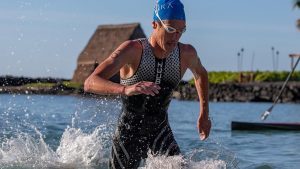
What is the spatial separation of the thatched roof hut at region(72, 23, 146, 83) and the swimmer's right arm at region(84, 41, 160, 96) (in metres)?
72.3

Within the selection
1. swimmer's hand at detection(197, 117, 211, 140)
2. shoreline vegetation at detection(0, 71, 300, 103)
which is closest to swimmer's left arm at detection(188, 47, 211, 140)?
swimmer's hand at detection(197, 117, 211, 140)

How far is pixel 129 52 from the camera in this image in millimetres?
5816

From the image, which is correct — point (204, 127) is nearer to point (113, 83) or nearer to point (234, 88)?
point (113, 83)

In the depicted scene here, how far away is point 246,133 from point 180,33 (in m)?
14.9

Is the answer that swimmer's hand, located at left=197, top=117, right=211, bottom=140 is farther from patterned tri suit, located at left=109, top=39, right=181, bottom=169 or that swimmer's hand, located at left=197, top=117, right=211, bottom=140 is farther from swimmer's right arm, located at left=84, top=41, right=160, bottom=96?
swimmer's right arm, located at left=84, top=41, right=160, bottom=96

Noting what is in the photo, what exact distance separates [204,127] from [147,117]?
505 mm

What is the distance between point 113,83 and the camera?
5.19m

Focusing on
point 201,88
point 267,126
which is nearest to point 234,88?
point 267,126

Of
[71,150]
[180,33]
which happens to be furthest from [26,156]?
[180,33]

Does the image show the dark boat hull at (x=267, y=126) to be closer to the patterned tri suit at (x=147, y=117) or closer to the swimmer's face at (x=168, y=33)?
the patterned tri suit at (x=147, y=117)

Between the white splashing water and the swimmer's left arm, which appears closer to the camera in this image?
the swimmer's left arm

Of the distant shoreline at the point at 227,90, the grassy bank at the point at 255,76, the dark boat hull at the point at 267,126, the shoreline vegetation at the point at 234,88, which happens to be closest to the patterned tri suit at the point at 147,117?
the dark boat hull at the point at 267,126

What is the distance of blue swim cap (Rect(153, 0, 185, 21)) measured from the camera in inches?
226

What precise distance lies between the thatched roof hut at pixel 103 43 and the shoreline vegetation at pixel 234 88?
2.04 meters
